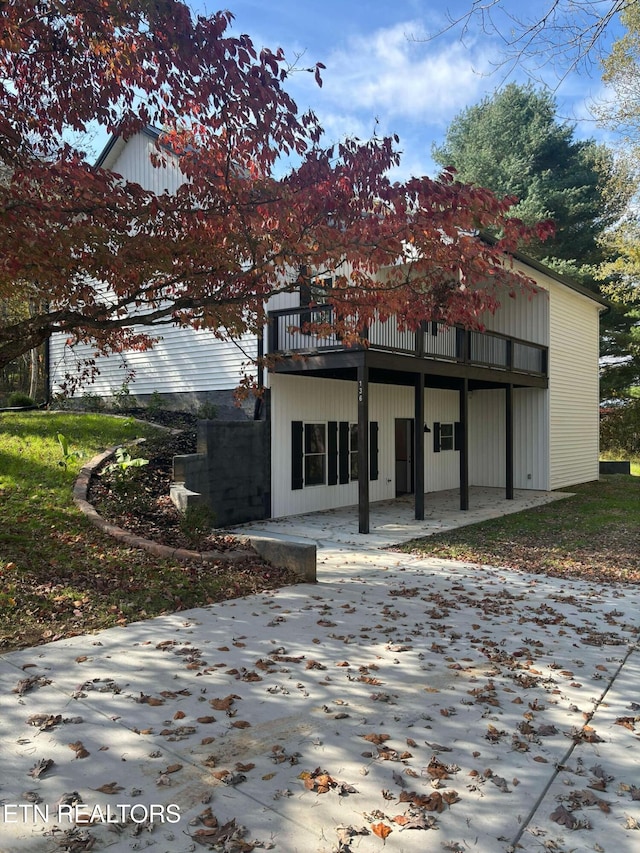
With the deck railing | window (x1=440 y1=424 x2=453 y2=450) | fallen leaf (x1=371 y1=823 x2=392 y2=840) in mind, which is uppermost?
the deck railing

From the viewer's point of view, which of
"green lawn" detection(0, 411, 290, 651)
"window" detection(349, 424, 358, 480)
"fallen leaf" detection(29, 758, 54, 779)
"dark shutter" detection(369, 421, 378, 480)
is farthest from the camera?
"dark shutter" detection(369, 421, 378, 480)

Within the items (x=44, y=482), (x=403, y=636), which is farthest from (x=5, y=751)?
(x=44, y=482)

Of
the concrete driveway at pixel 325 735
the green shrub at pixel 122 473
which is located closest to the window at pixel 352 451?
the green shrub at pixel 122 473

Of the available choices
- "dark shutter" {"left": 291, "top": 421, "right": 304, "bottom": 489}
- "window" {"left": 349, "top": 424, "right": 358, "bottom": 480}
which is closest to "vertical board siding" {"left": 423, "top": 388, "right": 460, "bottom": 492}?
"window" {"left": 349, "top": 424, "right": 358, "bottom": 480}

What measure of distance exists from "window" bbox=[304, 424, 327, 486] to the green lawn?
5.00m

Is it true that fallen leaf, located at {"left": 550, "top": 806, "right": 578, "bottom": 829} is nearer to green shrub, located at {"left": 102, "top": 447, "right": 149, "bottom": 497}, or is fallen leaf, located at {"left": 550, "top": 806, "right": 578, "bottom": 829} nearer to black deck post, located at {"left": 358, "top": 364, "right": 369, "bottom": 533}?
green shrub, located at {"left": 102, "top": 447, "right": 149, "bottom": 497}

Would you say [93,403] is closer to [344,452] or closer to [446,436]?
[344,452]

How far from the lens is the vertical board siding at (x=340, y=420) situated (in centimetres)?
1259

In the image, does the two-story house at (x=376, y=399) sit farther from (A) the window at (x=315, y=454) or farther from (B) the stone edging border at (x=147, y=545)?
(B) the stone edging border at (x=147, y=545)

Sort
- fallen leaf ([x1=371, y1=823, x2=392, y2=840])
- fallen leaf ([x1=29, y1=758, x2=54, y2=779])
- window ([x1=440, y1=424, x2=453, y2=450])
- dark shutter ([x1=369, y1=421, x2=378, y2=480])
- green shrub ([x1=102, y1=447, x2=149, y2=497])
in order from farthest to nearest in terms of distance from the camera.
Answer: window ([x1=440, y1=424, x2=453, y2=450]) → dark shutter ([x1=369, y1=421, x2=378, y2=480]) → green shrub ([x1=102, y1=447, x2=149, y2=497]) → fallen leaf ([x1=29, y1=758, x2=54, y2=779]) → fallen leaf ([x1=371, y1=823, x2=392, y2=840])

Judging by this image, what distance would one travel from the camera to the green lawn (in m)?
5.23

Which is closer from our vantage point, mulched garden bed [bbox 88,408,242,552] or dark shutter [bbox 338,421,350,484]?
mulched garden bed [bbox 88,408,242,552]

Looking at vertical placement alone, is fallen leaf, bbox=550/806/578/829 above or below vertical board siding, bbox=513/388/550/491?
below

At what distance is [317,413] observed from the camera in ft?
44.6
